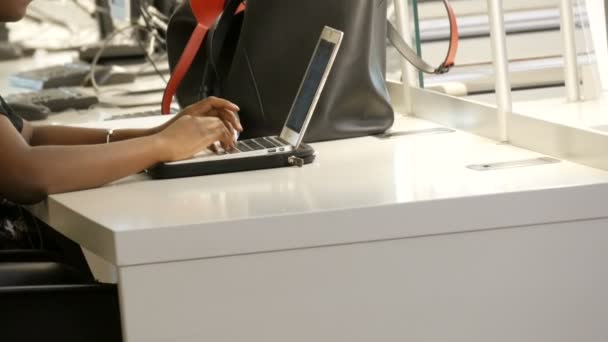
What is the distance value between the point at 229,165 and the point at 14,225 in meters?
0.46

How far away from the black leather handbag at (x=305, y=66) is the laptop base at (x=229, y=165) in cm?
20

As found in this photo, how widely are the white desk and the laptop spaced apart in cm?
24

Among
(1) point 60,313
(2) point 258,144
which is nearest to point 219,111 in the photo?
(2) point 258,144

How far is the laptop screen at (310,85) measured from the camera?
1849mm

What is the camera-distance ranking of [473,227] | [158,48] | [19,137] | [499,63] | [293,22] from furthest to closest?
[158,48] < [293,22] < [499,63] < [19,137] < [473,227]

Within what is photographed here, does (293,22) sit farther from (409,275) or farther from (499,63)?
(409,275)

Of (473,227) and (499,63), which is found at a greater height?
(499,63)

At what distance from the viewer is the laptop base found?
1.79m

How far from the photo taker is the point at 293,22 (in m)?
2.02

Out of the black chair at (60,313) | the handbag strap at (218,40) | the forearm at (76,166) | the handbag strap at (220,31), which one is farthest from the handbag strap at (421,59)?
the black chair at (60,313)

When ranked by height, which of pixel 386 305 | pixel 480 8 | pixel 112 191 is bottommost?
pixel 386 305

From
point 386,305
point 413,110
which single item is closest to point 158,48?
→ point 413,110

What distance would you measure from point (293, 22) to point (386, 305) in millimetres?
653

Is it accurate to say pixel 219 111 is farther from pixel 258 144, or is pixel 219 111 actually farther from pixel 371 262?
pixel 371 262
